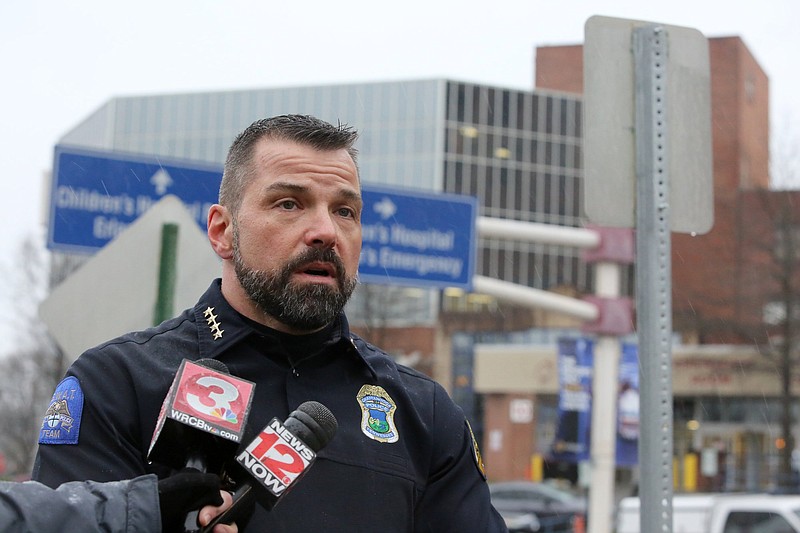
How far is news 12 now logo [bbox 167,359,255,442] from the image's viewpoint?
88.3 inches

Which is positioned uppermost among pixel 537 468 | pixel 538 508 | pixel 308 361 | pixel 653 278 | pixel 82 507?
pixel 653 278

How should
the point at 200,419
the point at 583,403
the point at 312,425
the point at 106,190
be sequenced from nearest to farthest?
the point at 200,419, the point at 312,425, the point at 106,190, the point at 583,403

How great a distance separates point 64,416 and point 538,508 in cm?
2436

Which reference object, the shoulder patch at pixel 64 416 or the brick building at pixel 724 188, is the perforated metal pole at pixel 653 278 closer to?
the shoulder patch at pixel 64 416

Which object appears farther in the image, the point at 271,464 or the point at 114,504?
the point at 271,464

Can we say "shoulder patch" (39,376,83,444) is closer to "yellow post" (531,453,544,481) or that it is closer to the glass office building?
"yellow post" (531,453,544,481)

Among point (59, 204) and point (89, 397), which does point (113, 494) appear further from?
point (59, 204)

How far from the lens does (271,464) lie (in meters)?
2.26

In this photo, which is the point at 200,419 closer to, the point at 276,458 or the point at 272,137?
the point at 276,458

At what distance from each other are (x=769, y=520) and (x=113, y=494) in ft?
42.7

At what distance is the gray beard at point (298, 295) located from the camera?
2781 millimetres

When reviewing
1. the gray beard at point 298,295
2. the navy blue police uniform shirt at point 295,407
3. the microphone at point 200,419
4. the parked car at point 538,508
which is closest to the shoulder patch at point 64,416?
the navy blue police uniform shirt at point 295,407

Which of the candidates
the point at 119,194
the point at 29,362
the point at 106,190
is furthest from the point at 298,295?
the point at 29,362

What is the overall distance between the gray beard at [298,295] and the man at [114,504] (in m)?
0.59
